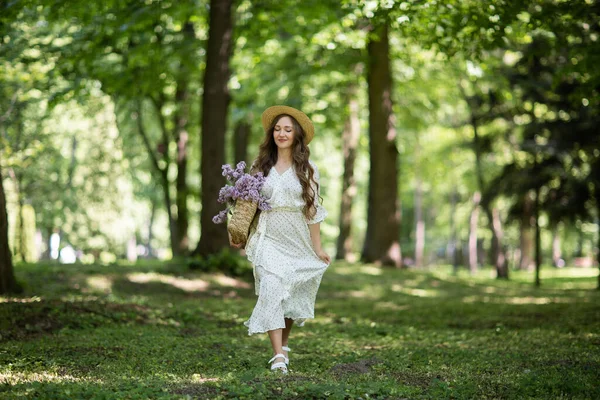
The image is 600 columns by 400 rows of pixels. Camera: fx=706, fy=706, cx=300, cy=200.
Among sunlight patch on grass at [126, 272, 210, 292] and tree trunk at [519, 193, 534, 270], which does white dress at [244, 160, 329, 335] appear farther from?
tree trunk at [519, 193, 534, 270]

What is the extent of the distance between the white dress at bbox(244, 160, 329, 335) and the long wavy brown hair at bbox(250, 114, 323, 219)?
6 centimetres

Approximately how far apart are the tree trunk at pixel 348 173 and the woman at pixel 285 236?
1795 cm

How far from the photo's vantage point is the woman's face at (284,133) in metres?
6.93

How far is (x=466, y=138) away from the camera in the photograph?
33.3 metres

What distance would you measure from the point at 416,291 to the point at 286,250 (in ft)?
32.3

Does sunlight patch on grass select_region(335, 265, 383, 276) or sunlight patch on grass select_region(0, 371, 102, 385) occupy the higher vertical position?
sunlight patch on grass select_region(0, 371, 102, 385)

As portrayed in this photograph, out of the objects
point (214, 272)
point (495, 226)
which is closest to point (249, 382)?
point (214, 272)

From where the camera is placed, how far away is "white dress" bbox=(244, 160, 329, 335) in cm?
659

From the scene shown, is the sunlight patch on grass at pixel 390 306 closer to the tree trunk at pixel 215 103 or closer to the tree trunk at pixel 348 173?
the tree trunk at pixel 215 103

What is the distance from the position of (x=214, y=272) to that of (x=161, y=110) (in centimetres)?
888

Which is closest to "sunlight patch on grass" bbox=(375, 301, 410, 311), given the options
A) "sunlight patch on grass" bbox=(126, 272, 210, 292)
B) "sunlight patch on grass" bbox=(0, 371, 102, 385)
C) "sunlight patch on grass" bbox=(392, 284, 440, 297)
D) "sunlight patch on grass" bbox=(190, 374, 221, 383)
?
"sunlight patch on grass" bbox=(392, 284, 440, 297)

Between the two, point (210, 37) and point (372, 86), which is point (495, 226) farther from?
point (210, 37)

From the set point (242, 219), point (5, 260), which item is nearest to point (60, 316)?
point (5, 260)

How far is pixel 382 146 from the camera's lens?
784 inches
